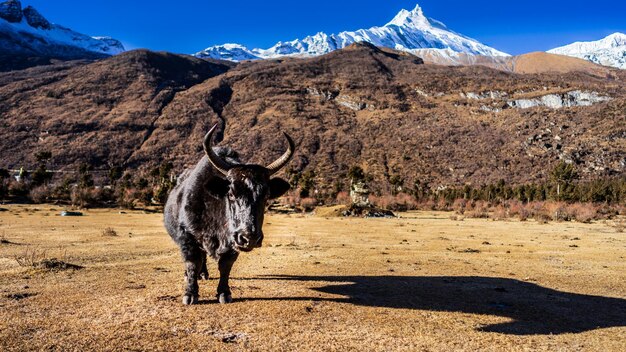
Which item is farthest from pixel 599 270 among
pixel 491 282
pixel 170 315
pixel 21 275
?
pixel 21 275

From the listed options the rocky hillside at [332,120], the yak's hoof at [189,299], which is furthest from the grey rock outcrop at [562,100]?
the yak's hoof at [189,299]

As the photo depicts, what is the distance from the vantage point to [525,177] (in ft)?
300

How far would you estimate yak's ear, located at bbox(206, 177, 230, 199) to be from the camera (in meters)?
6.52

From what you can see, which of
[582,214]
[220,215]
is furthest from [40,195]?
[582,214]

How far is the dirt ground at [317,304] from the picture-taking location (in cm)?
543

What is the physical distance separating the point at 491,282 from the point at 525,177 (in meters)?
91.1

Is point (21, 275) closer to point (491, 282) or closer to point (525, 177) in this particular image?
point (491, 282)

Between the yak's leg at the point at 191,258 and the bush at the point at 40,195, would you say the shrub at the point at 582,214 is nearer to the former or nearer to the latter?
the yak's leg at the point at 191,258

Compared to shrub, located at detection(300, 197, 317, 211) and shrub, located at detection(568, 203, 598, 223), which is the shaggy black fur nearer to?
shrub, located at detection(568, 203, 598, 223)

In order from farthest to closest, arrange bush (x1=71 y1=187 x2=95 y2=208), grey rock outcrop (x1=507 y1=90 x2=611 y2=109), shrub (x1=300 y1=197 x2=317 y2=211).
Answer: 1. grey rock outcrop (x1=507 y1=90 x2=611 y2=109)
2. shrub (x1=300 y1=197 x2=317 y2=211)
3. bush (x1=71 y1=187 x2=95 y2=208)

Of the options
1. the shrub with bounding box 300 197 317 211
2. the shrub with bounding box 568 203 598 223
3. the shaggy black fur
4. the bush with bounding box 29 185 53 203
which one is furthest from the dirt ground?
the bush with bounding box 29 185 53 203

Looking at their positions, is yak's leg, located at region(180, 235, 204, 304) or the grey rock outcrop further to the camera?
the grey rock outcrop

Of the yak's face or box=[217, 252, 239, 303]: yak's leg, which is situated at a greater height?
the yak's face

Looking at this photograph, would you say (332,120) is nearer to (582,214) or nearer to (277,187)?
(582,214)
